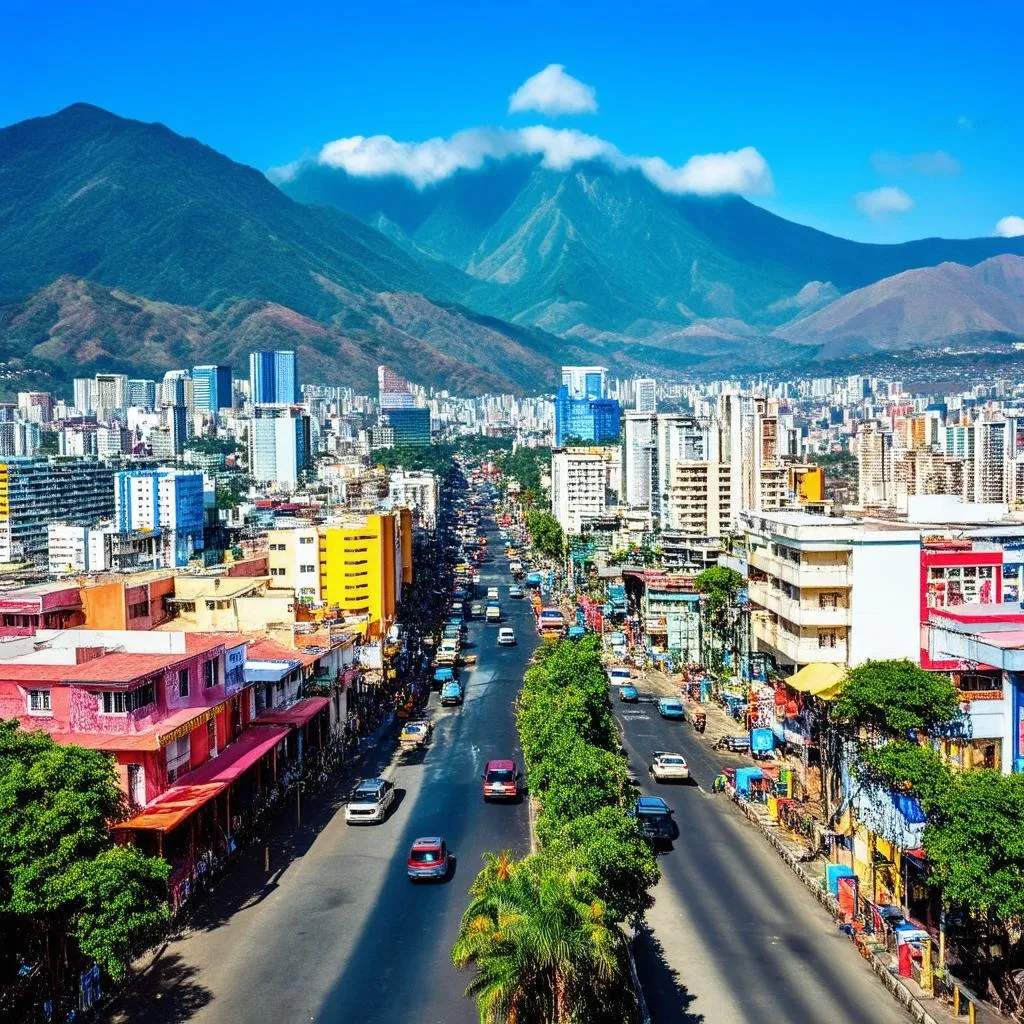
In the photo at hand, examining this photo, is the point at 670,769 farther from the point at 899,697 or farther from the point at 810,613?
the point at 899,697

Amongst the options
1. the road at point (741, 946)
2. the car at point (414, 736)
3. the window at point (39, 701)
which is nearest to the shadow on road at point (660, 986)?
the road at point (741, 946)

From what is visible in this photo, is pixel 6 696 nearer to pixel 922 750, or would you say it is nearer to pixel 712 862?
pixel 712 862

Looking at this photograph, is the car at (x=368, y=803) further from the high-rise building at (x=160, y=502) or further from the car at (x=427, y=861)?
the high-rise building at (x=160, y=502)

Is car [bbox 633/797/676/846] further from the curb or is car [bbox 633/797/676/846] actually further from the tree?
the tree

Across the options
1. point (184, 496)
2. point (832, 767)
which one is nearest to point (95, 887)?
point (832, 767)

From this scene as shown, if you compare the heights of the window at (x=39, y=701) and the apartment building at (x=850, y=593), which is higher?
the apartment building at (x=850, y=593)

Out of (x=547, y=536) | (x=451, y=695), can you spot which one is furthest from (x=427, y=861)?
(x=547, y=536)

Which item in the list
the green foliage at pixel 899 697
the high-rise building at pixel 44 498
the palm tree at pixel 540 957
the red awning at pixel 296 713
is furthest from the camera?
the high-rise building at pixel 44 498
